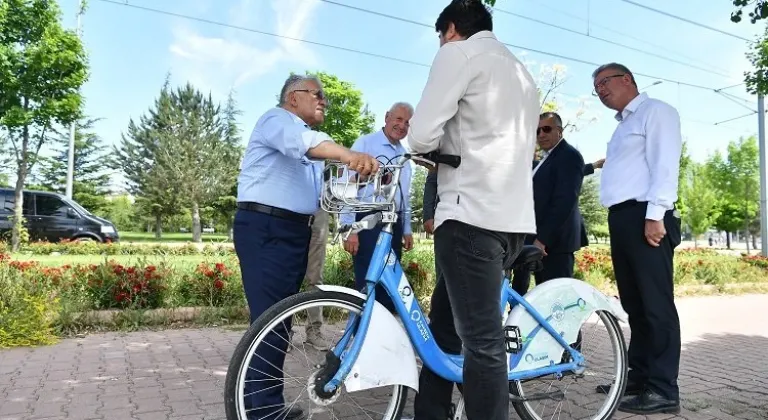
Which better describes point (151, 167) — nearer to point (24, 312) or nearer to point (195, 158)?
point (195, 158)

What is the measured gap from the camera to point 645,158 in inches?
138

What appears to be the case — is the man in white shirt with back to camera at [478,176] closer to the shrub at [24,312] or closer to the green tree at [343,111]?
the shrub at [24,312]

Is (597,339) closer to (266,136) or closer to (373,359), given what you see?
(373,359)

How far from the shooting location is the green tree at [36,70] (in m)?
14.5

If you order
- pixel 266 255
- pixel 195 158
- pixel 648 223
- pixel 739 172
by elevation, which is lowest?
pixel 266 255

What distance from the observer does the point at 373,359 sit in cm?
237

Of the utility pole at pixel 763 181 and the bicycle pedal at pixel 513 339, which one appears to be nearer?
the bicycle pedal at pixel 513 339

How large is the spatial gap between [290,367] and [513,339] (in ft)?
3.62

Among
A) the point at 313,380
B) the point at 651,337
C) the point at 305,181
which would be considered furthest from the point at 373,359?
the point at 651,337

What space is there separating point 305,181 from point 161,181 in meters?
42.5

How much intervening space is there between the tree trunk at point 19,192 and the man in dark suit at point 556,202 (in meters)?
14.2

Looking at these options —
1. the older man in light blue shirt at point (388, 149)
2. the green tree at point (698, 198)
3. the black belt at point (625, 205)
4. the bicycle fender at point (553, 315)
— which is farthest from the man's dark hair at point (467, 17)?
the green tree at point (698, 198)

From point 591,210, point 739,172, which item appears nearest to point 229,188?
point 591,210

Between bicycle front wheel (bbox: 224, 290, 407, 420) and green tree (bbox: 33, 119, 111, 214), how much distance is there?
49047 millimetres
